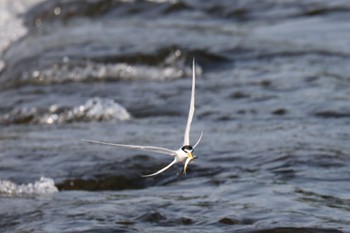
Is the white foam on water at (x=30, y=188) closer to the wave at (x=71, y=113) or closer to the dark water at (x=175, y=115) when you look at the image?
the dark water at (x=175, y=115)

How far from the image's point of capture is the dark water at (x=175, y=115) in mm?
5641

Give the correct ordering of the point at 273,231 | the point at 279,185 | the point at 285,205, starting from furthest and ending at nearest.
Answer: the point at 279,185
the point at 285,205
the point at 273,231

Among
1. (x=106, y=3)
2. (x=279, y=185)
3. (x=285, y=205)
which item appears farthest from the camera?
(x=106, y=3)

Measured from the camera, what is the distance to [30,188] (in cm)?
646

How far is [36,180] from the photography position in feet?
21.7

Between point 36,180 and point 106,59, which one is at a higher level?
point 106,59

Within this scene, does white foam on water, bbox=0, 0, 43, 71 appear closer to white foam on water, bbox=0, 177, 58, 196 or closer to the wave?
the wave

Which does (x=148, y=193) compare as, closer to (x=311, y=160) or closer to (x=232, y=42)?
(x=311, y=160)

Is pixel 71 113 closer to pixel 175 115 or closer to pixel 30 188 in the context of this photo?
pixel 175 115

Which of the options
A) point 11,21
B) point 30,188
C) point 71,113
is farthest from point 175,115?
point 11,21

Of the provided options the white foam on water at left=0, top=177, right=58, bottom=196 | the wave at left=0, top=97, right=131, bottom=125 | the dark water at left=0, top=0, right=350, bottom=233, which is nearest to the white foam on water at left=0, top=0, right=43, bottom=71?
the dark water at left=0, top=0, right=350, bottom=233

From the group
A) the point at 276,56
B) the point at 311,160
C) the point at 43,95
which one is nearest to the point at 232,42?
the point at 276,56

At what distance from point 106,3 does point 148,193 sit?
8355 mm

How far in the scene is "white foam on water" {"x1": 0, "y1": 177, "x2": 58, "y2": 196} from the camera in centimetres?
638
